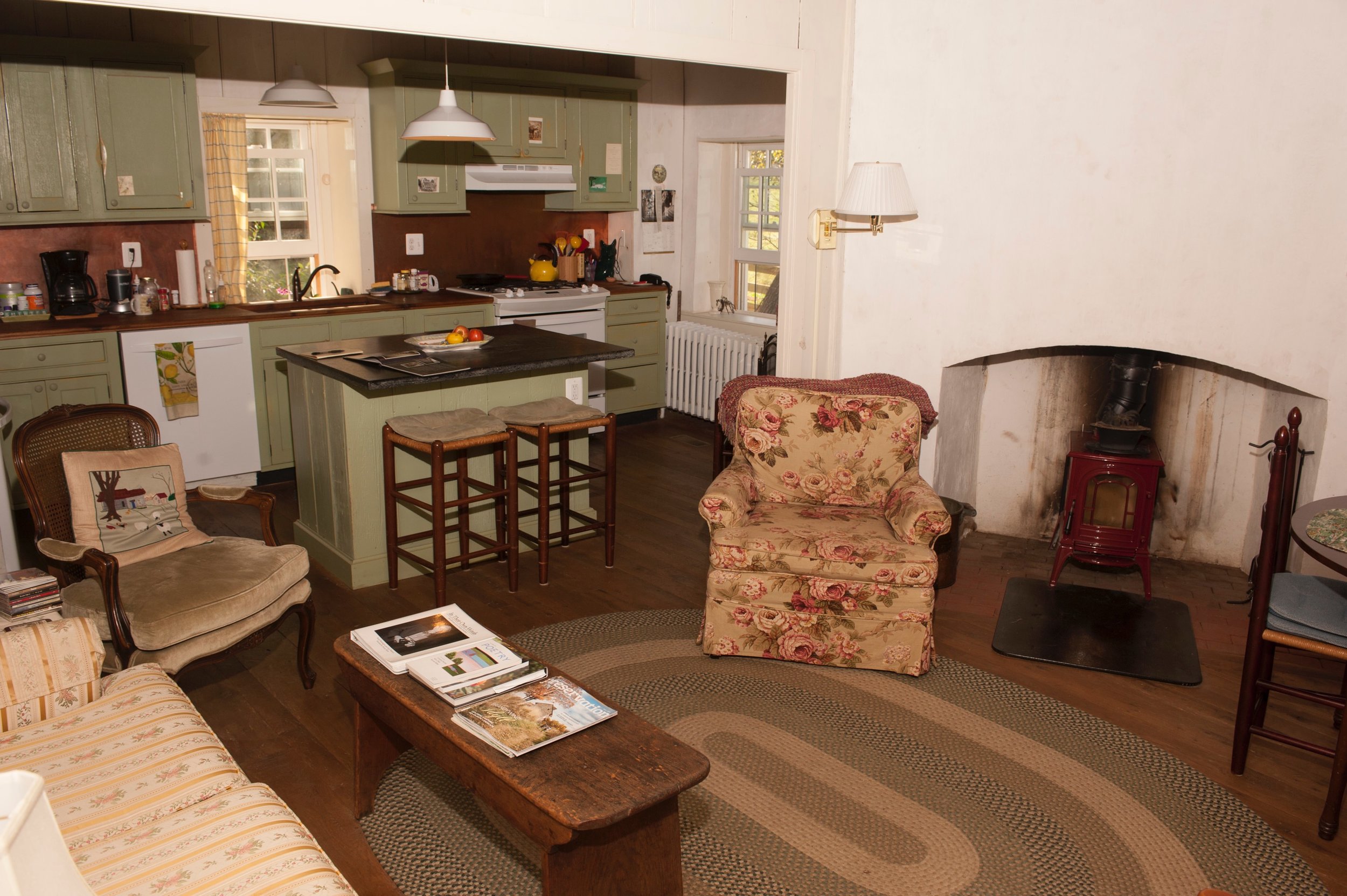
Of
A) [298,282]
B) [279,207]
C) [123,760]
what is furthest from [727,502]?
[279,207]

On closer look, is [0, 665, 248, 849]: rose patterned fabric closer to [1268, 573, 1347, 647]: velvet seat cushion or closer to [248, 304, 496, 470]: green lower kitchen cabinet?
[1268, 573, 1347, 647]: velvet seat cushion

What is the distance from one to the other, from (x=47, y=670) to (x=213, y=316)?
3434 mm

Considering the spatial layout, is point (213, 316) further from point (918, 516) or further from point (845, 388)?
point (918, 516)

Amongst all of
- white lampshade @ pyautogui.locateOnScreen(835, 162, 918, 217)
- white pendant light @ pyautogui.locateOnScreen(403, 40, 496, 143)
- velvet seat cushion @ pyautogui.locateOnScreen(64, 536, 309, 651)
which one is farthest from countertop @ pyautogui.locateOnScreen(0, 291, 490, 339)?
white lampshade @ pyautogui.locateOnScreen(835, 162, 918, 217)

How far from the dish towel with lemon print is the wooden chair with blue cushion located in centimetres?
501

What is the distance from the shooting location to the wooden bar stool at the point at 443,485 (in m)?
4.18

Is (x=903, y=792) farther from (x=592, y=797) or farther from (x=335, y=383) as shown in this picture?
(x=335, y=383)

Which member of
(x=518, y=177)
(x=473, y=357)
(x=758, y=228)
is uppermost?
(x=518, y=177)

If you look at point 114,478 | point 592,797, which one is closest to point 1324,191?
point 592,797

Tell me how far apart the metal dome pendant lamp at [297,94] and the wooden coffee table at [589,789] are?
4244 millimetres

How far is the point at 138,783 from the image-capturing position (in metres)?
2.25

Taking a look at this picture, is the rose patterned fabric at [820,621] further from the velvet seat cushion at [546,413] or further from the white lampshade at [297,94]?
the white lampshade at [297,94]

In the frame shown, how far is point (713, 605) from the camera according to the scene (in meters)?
3.74

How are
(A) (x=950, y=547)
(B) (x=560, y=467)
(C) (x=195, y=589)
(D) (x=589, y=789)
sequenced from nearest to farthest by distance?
(D) (x=589, y=789) < (C) (x=195, y=589) < (A) (x=950, y=547) < (B) (x=560, y=467)
